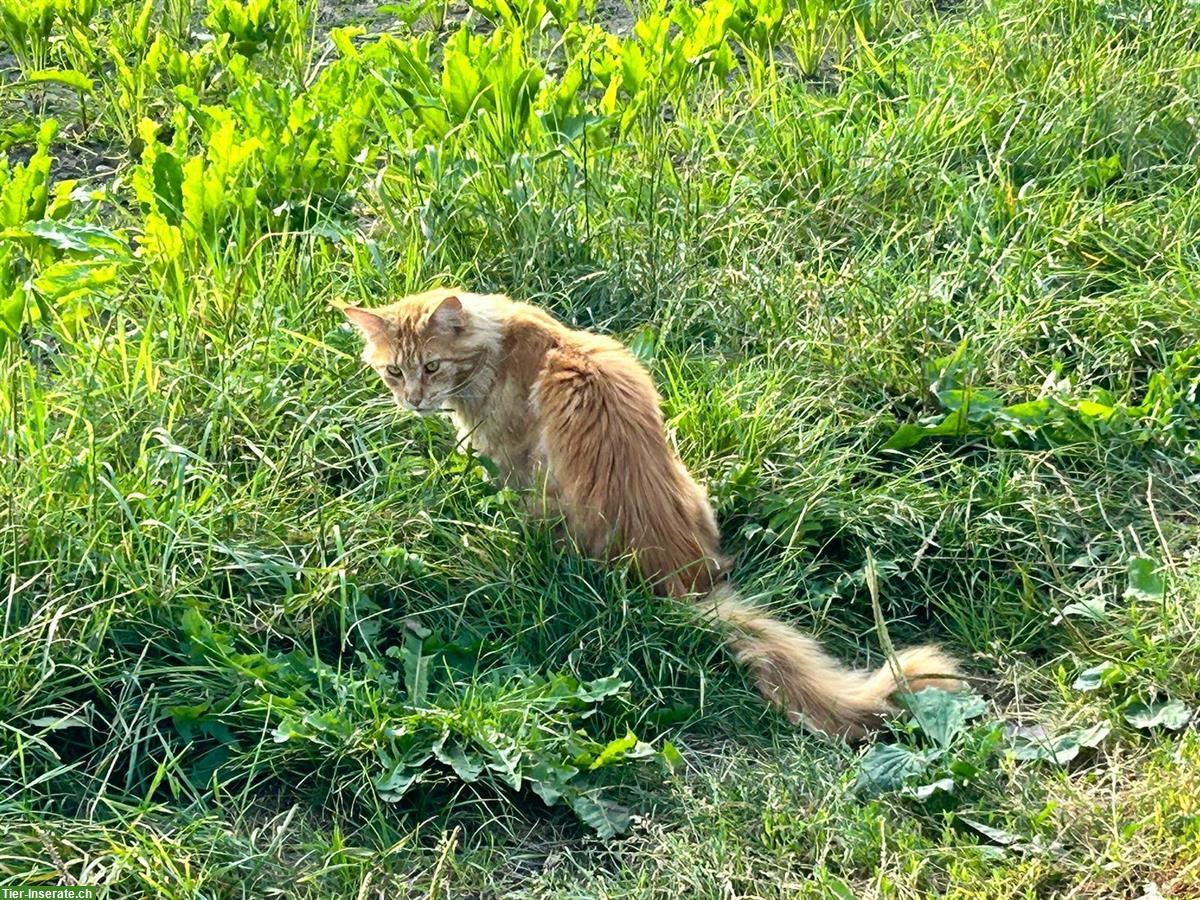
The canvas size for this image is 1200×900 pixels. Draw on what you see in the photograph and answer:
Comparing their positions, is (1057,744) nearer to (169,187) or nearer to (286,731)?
(286,731)

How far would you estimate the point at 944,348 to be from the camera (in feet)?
13.7

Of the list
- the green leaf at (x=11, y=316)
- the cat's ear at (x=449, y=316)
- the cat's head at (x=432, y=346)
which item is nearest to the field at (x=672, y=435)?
the green leaf at (x=11, y=316)

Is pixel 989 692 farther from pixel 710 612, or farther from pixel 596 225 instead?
pixel 596 225

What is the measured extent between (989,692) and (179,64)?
3597 mm

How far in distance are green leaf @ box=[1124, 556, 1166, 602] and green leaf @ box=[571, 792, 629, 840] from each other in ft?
4.27

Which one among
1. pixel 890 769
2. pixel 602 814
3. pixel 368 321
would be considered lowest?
pixel 602 814

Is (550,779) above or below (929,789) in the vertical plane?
below

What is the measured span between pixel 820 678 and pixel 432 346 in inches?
49.6

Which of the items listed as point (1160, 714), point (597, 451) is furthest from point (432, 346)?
point (1160, 714)

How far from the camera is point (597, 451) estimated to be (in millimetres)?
3482

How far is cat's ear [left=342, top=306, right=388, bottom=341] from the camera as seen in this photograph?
366 centimetres

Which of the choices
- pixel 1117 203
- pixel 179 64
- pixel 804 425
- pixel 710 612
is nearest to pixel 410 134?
pixel 179 64

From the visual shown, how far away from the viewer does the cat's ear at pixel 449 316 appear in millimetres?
3623

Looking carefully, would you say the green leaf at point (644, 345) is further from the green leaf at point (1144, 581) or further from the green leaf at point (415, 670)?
the green leaf at point (1144, 581)
